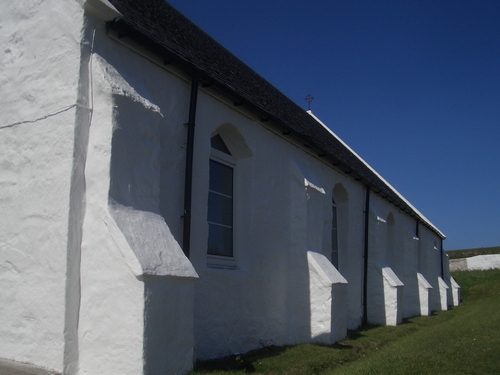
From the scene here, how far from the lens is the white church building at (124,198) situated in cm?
514

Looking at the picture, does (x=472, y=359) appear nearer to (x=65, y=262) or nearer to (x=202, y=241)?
(x=202, y=241)

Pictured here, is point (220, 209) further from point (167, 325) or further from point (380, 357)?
point (380, 357)

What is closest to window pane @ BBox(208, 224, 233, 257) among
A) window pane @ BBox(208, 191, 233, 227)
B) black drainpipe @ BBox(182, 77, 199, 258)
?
window pane @ BBox(208, 191, 233, 227)

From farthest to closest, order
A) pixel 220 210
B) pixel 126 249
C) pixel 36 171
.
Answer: pixel 220 210 < pixel 36 171 < pixel 126 249

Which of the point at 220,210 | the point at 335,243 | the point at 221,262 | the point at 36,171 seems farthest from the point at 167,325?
the point at 335,243

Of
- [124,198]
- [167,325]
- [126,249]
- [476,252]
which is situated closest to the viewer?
[126,249]

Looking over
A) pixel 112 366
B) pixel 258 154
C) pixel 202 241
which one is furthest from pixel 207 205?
pixel 112 366

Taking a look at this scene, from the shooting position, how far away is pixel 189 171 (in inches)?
271

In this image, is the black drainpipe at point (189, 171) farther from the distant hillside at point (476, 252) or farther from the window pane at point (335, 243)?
the distant hillside at point (476, 252)

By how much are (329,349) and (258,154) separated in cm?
364

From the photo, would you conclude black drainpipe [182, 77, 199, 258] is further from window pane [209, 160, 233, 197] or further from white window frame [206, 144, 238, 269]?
window pane [209, 160, 233, 197]

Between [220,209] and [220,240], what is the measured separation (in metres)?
0.52

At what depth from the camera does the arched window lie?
316 inches

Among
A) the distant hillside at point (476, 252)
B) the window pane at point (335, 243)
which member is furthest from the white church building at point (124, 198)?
the distant hillside at point (476, 252)
